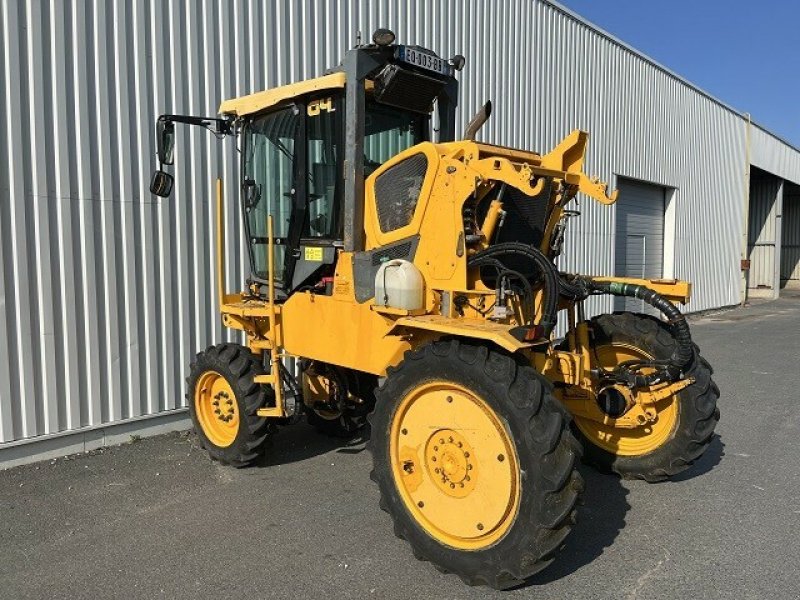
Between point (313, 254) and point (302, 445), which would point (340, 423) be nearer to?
point (302, 445)

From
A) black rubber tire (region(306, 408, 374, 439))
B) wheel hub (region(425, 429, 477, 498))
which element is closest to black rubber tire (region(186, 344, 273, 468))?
black rubber tire (region(306, 408, 374, 439))

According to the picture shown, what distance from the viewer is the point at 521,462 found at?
3.21 meters

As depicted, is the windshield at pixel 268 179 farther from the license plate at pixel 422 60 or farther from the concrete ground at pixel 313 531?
the concrete ground at pixel 313 531

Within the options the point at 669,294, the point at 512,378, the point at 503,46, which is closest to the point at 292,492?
the point at 512,378

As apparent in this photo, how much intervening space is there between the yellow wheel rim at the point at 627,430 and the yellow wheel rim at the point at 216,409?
2.72m

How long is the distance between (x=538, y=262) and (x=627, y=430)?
1.83 metres

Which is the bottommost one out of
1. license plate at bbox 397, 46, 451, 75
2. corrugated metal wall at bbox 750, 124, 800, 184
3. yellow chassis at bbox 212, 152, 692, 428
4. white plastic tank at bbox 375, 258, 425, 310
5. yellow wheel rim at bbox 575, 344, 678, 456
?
yellow wheel rim at bbox 575, 344, 678, 456

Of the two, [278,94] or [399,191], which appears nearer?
[399,191]

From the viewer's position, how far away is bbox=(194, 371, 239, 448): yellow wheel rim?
5.35 m

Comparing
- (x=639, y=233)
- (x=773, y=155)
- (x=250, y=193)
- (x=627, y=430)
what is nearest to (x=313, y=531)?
(x=627, y=430)

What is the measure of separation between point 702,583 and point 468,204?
244 centimetres

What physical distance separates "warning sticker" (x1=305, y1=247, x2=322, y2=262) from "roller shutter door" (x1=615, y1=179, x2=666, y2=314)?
10.5 m

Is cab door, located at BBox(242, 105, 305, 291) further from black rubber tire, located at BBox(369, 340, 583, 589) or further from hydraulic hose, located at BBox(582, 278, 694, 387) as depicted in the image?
hydraulic hose, located at BBox(582, 278, 694, 387)

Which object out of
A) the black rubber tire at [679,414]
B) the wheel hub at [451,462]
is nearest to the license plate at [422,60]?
the black rubber tire at [679,414]
